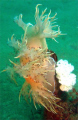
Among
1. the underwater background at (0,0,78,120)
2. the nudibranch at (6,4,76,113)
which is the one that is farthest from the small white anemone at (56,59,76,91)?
the underwater background at (0,0,78,120)

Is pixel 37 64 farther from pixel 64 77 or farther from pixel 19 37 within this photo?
pixel 19 37

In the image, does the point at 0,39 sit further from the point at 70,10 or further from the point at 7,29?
the point at 70,10

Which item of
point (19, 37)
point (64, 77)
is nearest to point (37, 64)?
point (64, 77)

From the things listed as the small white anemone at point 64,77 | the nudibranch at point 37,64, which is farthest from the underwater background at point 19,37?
the small white anemone at point 64,77

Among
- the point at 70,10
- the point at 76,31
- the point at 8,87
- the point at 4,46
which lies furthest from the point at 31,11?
the point at 8,87

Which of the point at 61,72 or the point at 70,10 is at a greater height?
the point at 70,10

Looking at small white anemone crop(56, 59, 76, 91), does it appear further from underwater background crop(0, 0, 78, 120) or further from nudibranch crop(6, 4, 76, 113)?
underwater background crop(0, 0, 78, 120)

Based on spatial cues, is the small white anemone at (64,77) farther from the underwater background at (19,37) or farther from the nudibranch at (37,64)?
the underwater background at (19,37)
